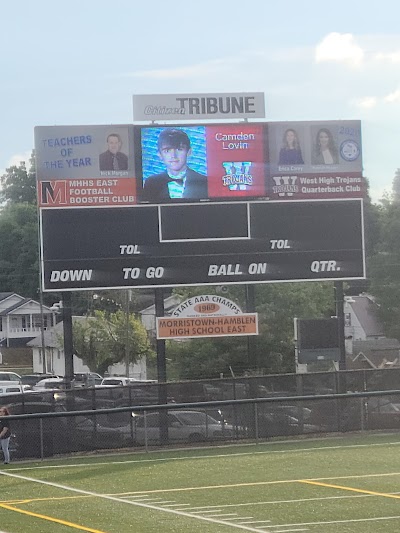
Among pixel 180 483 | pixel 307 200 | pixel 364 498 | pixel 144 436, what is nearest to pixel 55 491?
pixel 180 483

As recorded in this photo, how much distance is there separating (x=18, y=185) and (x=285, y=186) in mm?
115216

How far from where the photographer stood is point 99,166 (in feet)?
94.5

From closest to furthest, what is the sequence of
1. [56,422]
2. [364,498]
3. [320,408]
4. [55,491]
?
[364,498] < [55,491] < [56,422] < [320,408]

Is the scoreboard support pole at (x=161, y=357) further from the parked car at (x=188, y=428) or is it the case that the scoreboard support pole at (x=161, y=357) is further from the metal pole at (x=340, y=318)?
the metal pole at (x=340, y=318)

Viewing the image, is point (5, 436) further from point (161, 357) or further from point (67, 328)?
point (161, 357)

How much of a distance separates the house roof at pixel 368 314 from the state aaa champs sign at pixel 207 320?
1956 inches

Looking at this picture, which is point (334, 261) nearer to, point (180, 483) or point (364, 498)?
point (180, 483)

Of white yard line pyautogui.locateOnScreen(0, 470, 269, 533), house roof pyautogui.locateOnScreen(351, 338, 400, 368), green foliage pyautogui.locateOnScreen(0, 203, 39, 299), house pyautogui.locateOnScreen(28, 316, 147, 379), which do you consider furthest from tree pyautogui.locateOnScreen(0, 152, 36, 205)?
white yard line pyautogui.locateOnScreen(0, 470, 269, 533)

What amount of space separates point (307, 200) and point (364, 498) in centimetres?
1369

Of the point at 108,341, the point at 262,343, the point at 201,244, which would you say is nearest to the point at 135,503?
the point at 201,244

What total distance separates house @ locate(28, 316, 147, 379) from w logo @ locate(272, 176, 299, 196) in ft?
157

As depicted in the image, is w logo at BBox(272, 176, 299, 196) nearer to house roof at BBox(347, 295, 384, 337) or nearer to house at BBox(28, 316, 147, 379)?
house at BBox(28, 316, 147, 379)

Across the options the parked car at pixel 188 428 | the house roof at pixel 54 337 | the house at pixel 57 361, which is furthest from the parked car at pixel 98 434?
the house roof at pixel 54 337

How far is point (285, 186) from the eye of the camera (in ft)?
95.3
